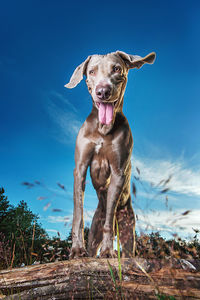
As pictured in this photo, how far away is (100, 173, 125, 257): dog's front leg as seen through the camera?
4.21 meters

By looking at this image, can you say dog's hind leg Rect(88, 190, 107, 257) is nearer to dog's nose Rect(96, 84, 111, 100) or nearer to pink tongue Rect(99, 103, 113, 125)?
pink tongue Rect(99, 103, 113, 125)

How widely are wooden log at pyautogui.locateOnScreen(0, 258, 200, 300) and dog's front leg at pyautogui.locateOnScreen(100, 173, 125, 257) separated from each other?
43 centimetres

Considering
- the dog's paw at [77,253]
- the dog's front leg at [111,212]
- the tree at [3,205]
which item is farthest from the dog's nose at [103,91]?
the tree at [3,205]

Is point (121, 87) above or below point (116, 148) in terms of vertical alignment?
above

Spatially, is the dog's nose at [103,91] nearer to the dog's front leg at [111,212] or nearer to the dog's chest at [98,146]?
the dog's chest at [98,146]

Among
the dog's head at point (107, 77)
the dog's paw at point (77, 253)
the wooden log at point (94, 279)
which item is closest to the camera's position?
the wooden log at point (94, 279)

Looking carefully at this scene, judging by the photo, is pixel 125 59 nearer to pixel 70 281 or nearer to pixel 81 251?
pixel 81 251

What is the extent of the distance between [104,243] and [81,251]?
0.37 metres

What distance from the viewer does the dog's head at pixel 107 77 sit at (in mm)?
4293

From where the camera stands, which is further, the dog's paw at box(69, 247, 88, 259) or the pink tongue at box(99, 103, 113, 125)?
→ the pink tongue at box(99, 103, 113, 125)

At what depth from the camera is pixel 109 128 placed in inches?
191

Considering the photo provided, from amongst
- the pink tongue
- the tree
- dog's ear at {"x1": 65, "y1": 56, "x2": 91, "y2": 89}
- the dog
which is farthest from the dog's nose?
the tree

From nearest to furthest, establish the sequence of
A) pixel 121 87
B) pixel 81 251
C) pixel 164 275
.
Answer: pixel 164 275, pixel 81 251, pixel 121 87

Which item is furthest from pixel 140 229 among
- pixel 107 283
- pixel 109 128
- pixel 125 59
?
pixel 125 59
